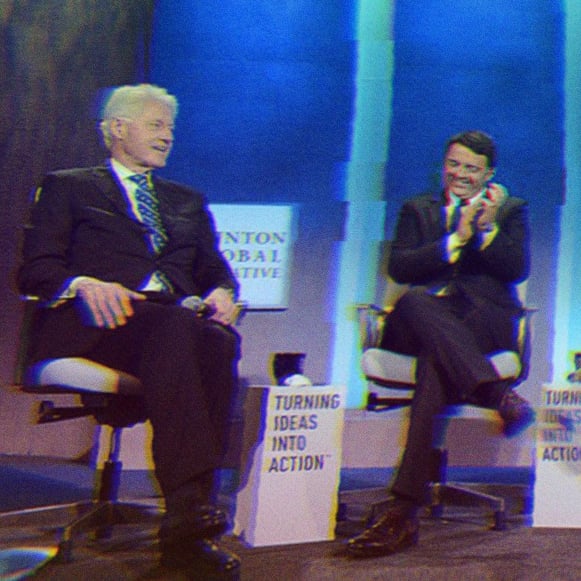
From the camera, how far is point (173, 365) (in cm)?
222

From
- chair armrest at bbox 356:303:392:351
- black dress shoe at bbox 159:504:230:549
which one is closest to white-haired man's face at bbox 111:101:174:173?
chair armrest at bbox 356:303:392:351

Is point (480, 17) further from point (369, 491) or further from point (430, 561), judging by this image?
point (430, 561)

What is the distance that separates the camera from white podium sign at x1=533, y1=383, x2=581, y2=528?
9.35 feet

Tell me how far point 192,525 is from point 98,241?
34.5 inches

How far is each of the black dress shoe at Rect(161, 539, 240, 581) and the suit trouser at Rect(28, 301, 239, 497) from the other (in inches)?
5.4

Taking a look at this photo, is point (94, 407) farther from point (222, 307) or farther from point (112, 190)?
point (112, 190)

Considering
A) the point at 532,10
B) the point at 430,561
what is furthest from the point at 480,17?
the point at 430,561

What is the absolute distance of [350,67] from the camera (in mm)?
4246

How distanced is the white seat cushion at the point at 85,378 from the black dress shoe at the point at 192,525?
14.5 inches

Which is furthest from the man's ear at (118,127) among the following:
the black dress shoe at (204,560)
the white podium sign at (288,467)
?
the black dress shoe at (204,560)

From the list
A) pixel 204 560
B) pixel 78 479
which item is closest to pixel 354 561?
pixel 204 560

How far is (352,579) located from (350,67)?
2.65 metres

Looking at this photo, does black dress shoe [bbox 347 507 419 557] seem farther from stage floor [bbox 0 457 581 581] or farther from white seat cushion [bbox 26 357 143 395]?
white seat cushion [bbox 26 357 143 395]

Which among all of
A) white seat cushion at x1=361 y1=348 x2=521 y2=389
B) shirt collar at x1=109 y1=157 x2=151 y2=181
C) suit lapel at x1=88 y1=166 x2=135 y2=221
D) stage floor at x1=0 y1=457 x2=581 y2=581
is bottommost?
stage floor at x1=0 y1=457 x2=581 y2=581
